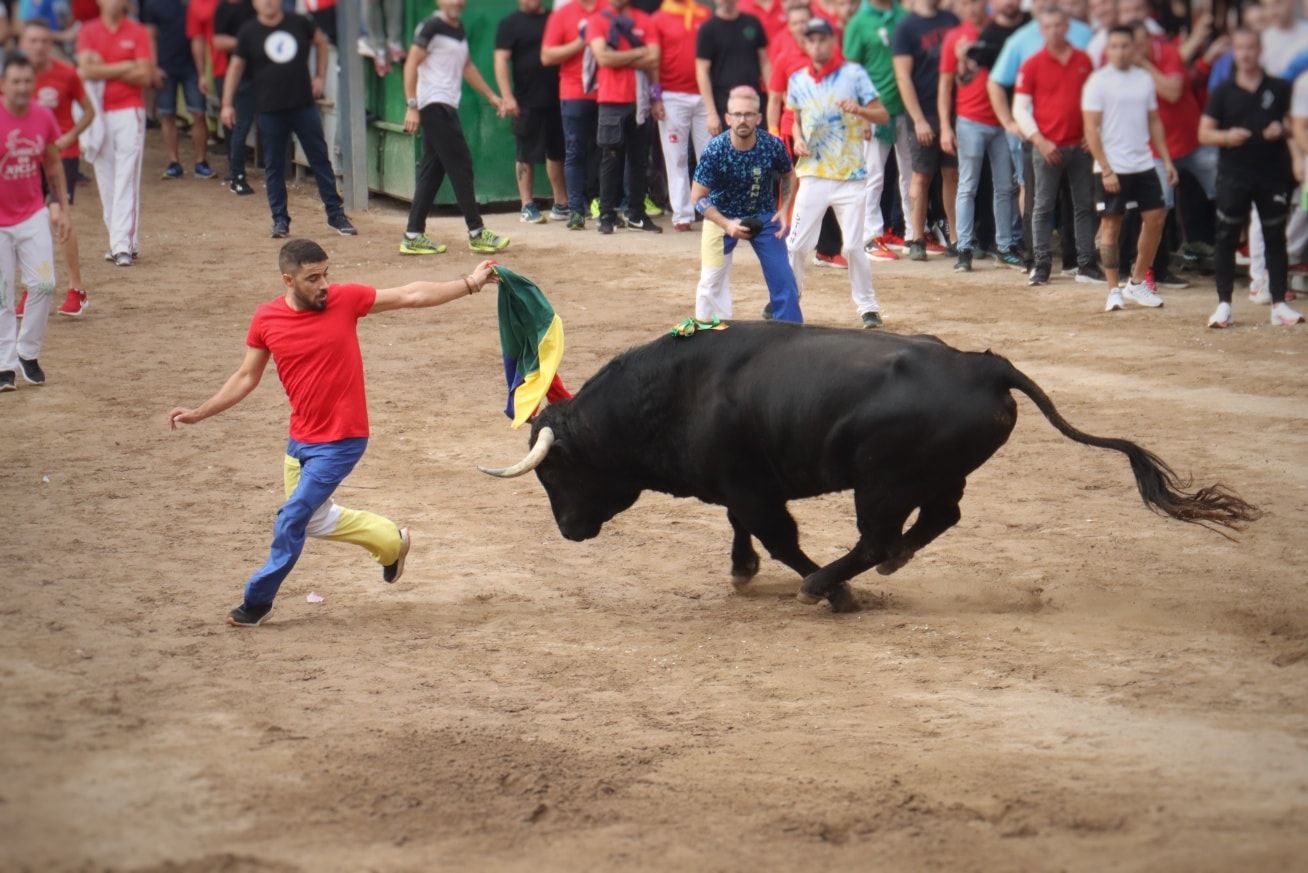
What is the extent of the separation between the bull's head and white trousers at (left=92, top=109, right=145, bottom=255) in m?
8.76

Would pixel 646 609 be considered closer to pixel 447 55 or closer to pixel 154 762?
pixel 154 762

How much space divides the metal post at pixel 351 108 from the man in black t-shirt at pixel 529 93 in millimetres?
1580

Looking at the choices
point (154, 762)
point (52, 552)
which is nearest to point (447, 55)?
point (52, 552)

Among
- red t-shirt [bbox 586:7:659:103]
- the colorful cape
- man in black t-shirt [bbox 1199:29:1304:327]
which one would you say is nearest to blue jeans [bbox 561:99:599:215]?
red t-shirt [bbox 586:7:659:103]

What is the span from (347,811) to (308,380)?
98.5 inches

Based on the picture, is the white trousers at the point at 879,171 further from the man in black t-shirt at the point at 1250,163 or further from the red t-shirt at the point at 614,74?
the man in black t-shirt at the point at 1250,163

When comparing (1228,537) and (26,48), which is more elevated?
(26,48)

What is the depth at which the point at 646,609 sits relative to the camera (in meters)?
7.92

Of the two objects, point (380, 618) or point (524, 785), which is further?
point (380, 618)

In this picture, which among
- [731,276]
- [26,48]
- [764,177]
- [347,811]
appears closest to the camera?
[347,811]

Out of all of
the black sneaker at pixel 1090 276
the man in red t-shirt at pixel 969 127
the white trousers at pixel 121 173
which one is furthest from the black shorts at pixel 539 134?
the black sneaker at pixel 1090 276

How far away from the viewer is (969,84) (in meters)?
15.2

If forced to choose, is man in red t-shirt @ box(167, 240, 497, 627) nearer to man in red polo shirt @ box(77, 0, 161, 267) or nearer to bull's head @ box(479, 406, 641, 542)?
bull's head @ box(479, 406, 641, 542)

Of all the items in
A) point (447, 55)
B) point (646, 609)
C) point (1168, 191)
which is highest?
point (447, 55)
